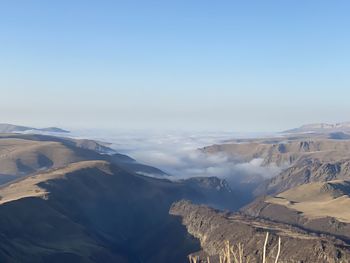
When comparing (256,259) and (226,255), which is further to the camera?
(256,259)

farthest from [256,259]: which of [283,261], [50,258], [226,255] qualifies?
[226,255]

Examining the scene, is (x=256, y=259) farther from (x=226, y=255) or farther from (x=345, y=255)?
(x=226, y=255)

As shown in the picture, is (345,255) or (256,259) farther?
(256,259)

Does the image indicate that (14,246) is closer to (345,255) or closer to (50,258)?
(50,258)

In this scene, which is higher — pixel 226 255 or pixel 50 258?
pixel 226 255

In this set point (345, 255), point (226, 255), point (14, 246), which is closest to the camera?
point (226, 255)

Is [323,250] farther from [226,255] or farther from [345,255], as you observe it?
[226,255]

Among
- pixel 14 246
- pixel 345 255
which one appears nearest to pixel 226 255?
pixel 345 255

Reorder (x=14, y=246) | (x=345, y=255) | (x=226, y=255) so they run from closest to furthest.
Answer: (x=226, y=255), (x=345, y=255), (x=14, y=246)
